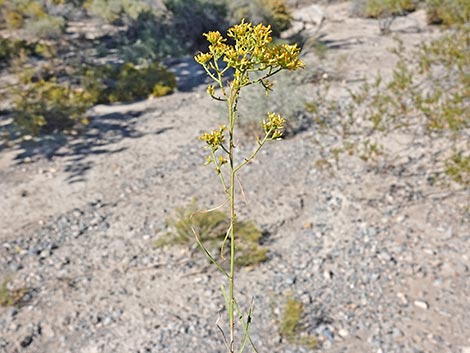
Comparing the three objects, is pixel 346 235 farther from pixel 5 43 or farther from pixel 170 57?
pixel 5 43

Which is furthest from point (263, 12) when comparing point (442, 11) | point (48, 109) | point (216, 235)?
point (216, 235)

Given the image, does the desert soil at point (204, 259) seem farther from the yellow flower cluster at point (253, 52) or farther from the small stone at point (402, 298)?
the yellow flower cluster at point (253, 52)

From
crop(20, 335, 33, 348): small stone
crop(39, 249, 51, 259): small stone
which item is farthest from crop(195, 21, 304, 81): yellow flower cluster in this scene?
crop(39, 249, 51, 259): small stone

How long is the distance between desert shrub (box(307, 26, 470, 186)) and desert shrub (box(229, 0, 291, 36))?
4552 mm

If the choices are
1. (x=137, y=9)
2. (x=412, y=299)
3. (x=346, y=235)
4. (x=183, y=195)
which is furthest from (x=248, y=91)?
(x=137, y=9)

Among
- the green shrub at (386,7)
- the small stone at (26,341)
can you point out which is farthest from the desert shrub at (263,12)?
the small stone at (26,341)

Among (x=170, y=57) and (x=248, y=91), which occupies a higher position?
(x=248, y=91)

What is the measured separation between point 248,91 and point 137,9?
19.0 feet

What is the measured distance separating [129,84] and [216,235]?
4735 mm

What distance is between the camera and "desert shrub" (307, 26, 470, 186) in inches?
194

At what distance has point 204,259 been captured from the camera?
4.17 m

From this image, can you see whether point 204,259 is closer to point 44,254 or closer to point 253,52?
point 44,254

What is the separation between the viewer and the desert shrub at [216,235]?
406 centimetres

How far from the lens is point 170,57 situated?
33.6 feet
